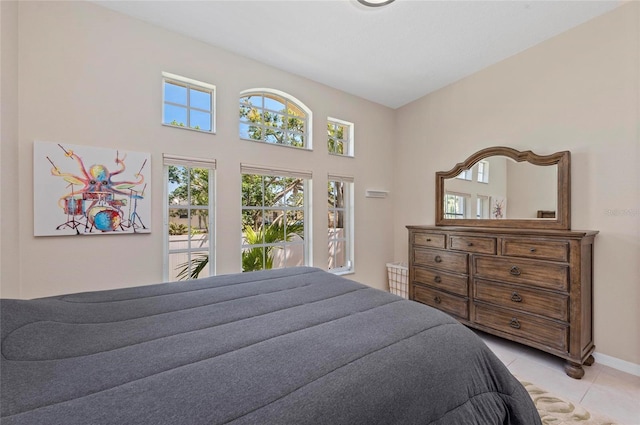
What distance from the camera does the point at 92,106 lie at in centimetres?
223

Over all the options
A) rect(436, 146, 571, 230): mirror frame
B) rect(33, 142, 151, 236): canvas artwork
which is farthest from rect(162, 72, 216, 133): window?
rect(436, 146, 571, 230): mirror frame

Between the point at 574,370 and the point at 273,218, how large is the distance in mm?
3006

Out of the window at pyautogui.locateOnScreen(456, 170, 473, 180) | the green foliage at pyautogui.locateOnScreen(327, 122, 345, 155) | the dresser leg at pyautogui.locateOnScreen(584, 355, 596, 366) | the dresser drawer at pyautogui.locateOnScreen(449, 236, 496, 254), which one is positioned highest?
the green foliage at pyautogui.locateOnScreen(327, 122, 345, 155)

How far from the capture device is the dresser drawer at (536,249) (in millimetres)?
2201

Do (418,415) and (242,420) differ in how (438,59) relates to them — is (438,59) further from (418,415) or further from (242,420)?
(242,420)

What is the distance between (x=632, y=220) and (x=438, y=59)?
2.26m

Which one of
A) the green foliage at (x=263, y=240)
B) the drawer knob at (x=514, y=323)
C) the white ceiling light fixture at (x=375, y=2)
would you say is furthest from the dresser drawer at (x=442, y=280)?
the white ceiling light fixture at (x=375, y=2)

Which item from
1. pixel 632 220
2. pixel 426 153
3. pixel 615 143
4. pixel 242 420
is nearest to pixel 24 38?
pixel 242 420

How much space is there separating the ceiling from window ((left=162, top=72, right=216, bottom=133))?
A: 17.5 inches

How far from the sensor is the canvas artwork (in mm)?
2047

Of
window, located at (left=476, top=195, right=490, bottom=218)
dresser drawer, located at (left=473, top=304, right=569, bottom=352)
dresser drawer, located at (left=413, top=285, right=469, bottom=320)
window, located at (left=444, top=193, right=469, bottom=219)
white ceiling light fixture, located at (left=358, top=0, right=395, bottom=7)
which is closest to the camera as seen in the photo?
white ceiling light fixture, located at (left=358, top=0, right=395, bottom=7)

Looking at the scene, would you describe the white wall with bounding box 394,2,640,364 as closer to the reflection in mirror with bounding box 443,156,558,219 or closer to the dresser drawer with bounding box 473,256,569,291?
the reflection in mirror with bounding box 443,156,558,219

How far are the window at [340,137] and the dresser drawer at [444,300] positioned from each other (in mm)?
2039

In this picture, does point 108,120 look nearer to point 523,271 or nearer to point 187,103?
point 187,103
